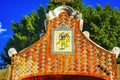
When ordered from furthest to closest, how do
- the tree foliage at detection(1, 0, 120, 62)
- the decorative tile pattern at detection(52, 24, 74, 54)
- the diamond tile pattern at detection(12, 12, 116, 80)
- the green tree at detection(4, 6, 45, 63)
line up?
the green tree at detection(4, 6, 45, 63)
the tree foliage at detection(1, 0, 120, 62)
the decorative tile pattern at detection(52, 24, 74, 54)
the diamond tile pattern at detection(12, 12, 116, 80)

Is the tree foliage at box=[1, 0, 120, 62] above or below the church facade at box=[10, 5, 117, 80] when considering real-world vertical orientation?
above

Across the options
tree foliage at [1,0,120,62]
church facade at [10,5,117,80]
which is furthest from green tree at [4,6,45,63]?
church facade at [10,5,117,80]

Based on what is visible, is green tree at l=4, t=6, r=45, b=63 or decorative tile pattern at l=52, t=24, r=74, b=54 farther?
green tree at l=4, t=6, r=45, b=63

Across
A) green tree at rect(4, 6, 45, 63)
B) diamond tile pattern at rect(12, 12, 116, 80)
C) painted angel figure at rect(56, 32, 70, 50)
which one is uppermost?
green tree at rect(4, 6, 45, 63)

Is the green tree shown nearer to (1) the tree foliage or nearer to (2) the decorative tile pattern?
(1) the tree foliage

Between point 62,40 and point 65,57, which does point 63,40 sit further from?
point 65,57

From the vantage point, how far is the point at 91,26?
24.6 meters

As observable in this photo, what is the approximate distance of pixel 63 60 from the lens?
600 inches

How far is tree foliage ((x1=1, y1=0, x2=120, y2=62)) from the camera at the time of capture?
23.9 metres

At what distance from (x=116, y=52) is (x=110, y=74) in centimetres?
97

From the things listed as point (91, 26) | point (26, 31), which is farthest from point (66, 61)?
point (26, 31)

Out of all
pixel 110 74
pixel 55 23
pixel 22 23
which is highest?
pixel 22 23

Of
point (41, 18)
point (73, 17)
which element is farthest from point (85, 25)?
A: point (73, 17)

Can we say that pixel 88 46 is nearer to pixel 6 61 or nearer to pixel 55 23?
pixel 55 23
